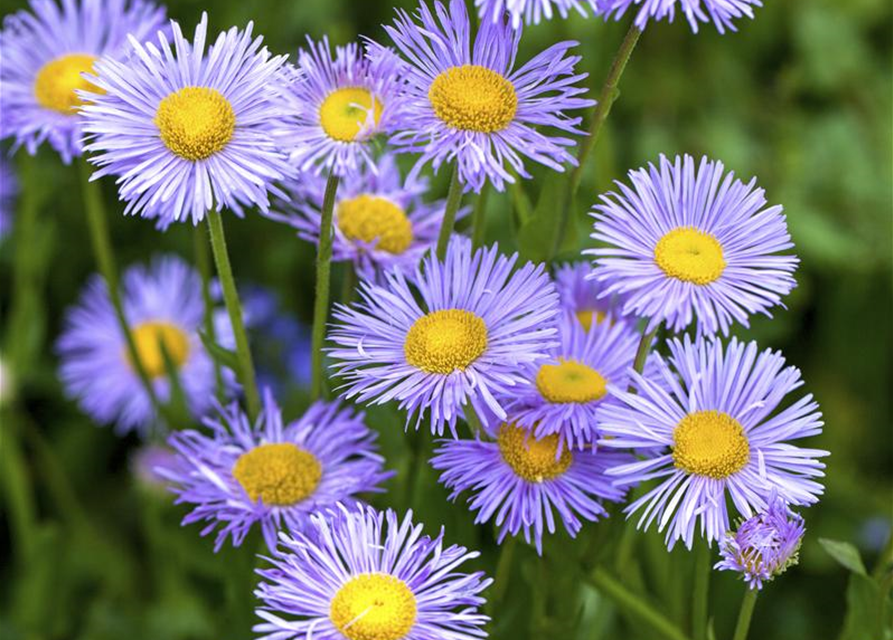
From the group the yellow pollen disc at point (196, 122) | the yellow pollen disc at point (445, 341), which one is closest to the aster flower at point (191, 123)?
the yellow pollen disc at point (196, 122)

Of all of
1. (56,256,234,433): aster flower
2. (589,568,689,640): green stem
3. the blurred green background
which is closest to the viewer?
(589,568,689,640): green stem

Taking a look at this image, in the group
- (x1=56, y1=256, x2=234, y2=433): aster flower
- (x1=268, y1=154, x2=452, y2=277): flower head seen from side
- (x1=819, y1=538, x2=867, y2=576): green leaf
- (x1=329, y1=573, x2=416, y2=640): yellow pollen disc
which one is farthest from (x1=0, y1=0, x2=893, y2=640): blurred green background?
(x1=329, y1=573, x2=416, y2=640): yellow pollen disc

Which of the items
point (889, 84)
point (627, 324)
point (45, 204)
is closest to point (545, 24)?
point (889, 84)

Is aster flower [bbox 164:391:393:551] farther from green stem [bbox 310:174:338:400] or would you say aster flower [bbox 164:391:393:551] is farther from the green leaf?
the green leaf

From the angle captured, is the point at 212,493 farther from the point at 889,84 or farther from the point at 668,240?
the point at 889,84

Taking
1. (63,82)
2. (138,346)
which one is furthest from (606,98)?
(138,346)

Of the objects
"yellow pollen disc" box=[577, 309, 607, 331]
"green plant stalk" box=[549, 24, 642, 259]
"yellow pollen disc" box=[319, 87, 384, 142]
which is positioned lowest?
"yellow pollen disc" box=[577, 309, 607, 331]
